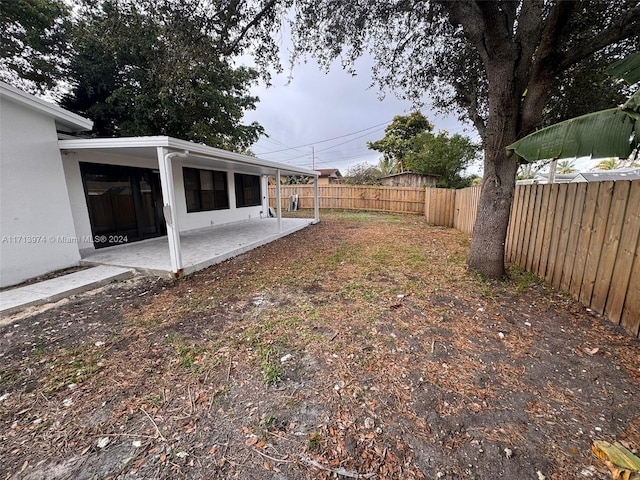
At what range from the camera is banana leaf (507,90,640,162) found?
1989 millimetres

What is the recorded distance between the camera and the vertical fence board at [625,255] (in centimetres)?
271

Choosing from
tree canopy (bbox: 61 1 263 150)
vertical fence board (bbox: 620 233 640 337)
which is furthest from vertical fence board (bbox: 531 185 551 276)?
tree canopy (bbox: 61 1 263 150)

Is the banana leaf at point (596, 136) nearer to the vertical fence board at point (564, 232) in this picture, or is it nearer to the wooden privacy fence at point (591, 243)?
the wooden privacy fence at point (591, 243)

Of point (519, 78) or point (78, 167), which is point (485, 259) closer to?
point (519, 78)

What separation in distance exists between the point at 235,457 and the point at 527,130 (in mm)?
5051

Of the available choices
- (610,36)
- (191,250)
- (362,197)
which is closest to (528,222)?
(610,36)

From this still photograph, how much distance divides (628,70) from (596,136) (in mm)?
880

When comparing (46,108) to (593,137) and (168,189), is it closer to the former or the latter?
(168,189)

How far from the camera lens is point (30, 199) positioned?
4387 mm

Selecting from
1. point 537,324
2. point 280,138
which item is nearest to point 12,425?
point 537,324

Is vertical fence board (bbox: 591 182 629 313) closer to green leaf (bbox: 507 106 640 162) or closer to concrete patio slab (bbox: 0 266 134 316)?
green leaf (bbox: 507 106 640 162)

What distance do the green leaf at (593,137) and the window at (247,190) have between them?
10112 millimetres

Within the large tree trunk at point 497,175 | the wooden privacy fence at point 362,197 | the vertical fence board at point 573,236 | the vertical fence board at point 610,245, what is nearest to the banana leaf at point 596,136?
the vertical fence board at point 610,245

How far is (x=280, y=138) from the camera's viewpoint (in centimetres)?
4059
